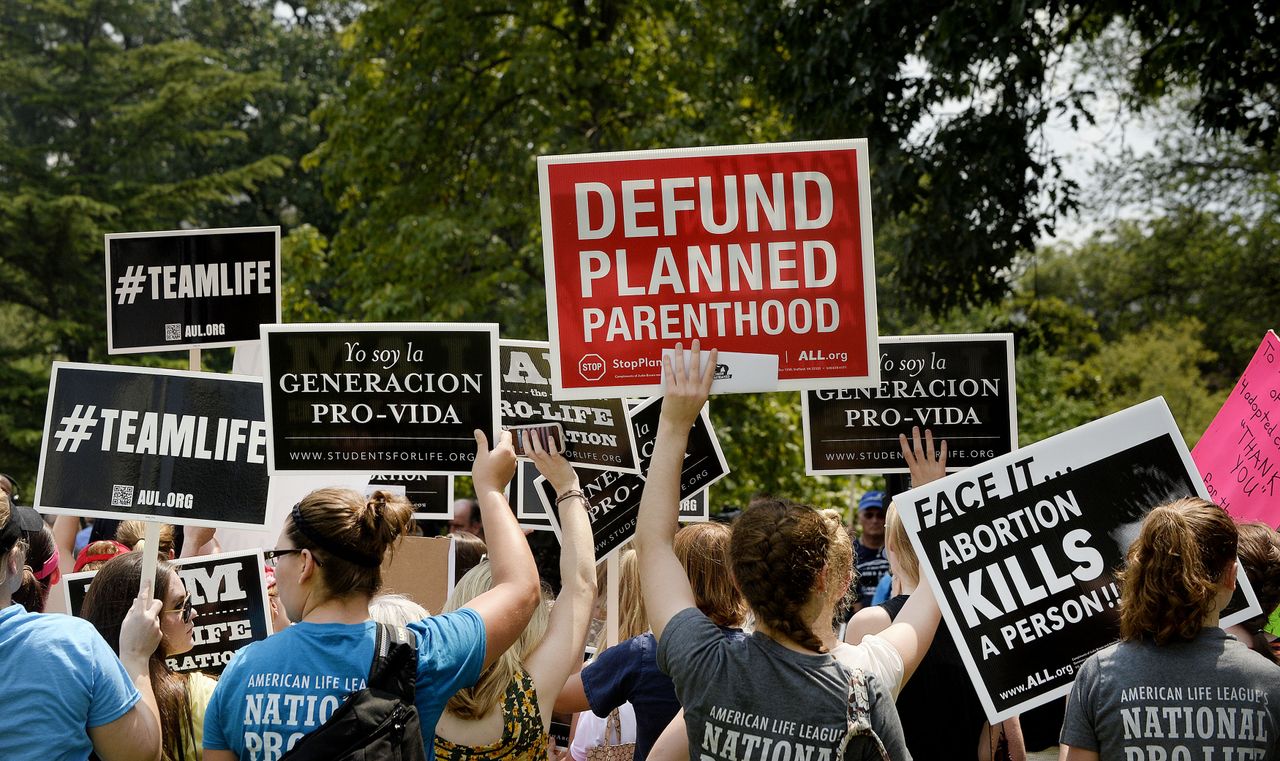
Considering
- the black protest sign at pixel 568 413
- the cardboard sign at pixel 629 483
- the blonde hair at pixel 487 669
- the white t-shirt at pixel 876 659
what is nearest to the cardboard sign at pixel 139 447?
the black protest sign at pixel 568 413

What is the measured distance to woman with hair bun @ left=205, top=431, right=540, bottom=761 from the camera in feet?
9.41

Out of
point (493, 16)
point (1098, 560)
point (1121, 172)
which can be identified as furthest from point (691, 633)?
point (1121, 172)

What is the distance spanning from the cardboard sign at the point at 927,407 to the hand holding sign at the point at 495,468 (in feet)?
6.21

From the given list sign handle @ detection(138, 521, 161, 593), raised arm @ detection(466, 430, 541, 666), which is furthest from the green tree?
raised arm @ detection(466, 430, 541, 666)

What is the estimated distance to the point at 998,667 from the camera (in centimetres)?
371

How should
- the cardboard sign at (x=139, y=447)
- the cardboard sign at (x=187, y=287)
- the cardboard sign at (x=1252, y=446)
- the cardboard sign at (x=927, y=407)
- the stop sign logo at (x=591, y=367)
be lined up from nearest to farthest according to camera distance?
the stop sign logo at (x=591, y=367)
the cardboard sign at (x=139, y=447)
the cardboard sign at (x=1252, y=446)
the cardboard sign at (x=927, y=407)
the cardboard sign at (x=187, y=287)

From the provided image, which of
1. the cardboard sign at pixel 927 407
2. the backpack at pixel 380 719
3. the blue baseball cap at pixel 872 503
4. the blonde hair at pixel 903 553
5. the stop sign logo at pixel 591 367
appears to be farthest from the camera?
the blue baseball cap at pixel 872 503

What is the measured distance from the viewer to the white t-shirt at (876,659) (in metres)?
2.96

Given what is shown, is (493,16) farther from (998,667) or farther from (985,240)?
(998,667)

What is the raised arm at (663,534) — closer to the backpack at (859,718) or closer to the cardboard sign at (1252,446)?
the backpack at (859,718)

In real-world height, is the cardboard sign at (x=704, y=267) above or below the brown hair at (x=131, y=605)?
above

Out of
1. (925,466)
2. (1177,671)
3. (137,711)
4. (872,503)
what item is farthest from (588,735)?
(872,503)

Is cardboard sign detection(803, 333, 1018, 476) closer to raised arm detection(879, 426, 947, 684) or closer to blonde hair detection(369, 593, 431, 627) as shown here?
raised arm detection(879, 426, 947, 684)

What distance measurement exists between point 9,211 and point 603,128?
46.7 ft
